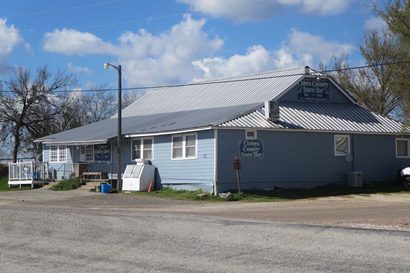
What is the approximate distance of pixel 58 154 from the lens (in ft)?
125

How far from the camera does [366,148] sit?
98.8 ft

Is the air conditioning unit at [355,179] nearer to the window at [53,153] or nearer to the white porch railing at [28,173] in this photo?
the white porch railing at [28,173]

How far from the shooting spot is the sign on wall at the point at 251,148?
2659 centimetres

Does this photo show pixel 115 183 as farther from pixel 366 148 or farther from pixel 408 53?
pixel 408 53

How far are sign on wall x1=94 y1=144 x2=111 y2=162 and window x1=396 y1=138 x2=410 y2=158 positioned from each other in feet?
48.9

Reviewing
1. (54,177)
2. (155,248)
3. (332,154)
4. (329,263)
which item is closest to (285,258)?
(329,263)

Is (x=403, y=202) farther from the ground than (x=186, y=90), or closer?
closer

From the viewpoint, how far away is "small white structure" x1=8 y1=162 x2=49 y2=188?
35281 mm

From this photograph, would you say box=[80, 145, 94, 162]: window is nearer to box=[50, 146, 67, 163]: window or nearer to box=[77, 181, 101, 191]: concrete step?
box=[50, 146, 67, 163]: window

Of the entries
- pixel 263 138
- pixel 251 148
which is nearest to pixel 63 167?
pixel 251 148

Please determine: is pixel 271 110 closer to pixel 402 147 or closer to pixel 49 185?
pixel 402 147

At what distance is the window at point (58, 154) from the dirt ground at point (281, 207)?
697cm

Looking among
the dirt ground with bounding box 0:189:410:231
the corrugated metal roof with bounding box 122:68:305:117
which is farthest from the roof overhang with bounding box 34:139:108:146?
the corrugated metal roof with bounding box 122:68:305:117

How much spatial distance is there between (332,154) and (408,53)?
5620mm
